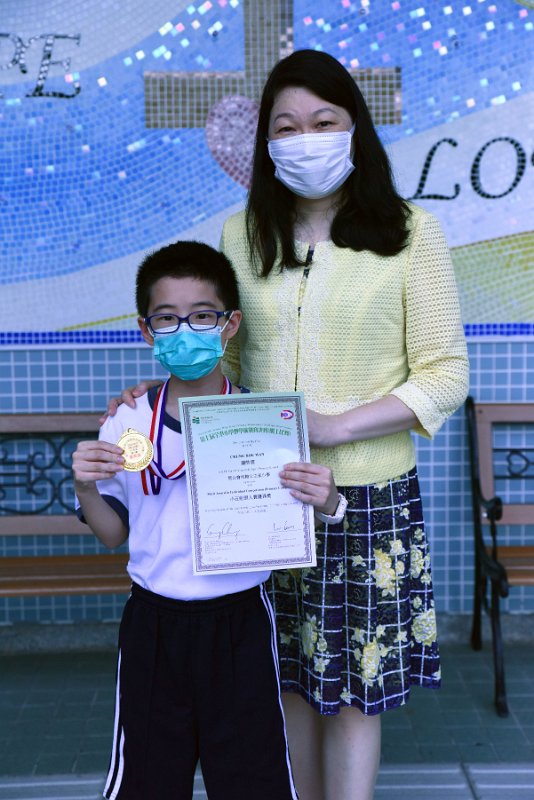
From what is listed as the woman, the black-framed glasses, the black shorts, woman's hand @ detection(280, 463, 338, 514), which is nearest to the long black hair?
the woman

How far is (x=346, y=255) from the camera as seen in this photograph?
207 cm

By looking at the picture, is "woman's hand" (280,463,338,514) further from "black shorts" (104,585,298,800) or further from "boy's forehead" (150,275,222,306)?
"boy's forehead" (150,275,222,306)

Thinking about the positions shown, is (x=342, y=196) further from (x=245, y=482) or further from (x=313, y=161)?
(x=245, y=482)

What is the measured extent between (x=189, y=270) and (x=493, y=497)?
2.39m

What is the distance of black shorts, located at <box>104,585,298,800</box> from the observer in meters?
1.91

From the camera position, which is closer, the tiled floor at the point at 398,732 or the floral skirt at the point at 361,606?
the floral skirt at the point at 361,606

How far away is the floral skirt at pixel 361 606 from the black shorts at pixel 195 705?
0.75 feet

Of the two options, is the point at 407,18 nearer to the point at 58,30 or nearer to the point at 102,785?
the point at 58,30

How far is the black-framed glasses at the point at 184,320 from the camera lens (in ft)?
6.21

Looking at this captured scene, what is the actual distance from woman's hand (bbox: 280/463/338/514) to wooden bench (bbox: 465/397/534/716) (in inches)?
72.6

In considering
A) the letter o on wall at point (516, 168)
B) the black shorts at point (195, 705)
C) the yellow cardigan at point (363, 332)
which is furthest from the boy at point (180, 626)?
the letter o on wall at point (516, 168)
